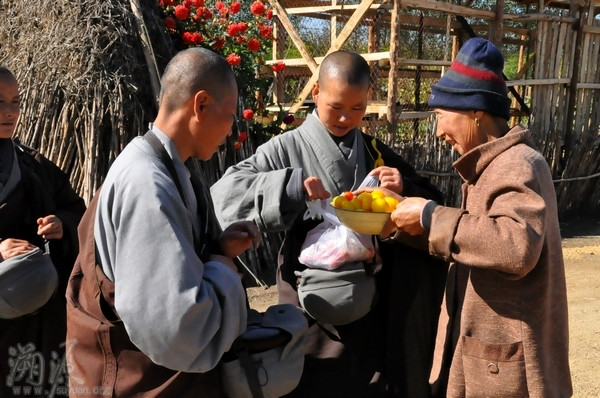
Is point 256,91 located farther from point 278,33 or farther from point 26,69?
point 278,33

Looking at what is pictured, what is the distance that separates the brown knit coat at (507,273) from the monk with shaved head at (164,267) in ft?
2.51

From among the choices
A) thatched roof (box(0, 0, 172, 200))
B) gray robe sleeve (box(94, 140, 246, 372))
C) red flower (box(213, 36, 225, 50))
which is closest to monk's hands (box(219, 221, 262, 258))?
gray robe sleeve (box(94, 140, 246, 372))

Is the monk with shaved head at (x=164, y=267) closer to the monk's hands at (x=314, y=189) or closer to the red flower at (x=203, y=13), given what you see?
the monk's hands at (x=314, y=189)

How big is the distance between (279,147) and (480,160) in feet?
3.28

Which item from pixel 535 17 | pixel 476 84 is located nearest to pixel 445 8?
pixel 535 17

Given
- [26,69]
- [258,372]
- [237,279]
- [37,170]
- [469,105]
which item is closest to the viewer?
[237,279]

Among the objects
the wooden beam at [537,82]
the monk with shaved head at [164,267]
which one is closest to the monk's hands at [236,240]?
the monk with shaved head at [164,267]

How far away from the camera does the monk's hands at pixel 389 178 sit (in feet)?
8.87

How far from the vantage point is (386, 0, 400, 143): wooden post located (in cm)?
781

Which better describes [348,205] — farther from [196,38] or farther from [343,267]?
[196,38]

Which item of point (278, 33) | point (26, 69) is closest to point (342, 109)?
point (26, 69)

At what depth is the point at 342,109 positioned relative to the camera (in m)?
2.88

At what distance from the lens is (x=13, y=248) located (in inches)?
115

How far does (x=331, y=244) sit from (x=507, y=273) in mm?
783
